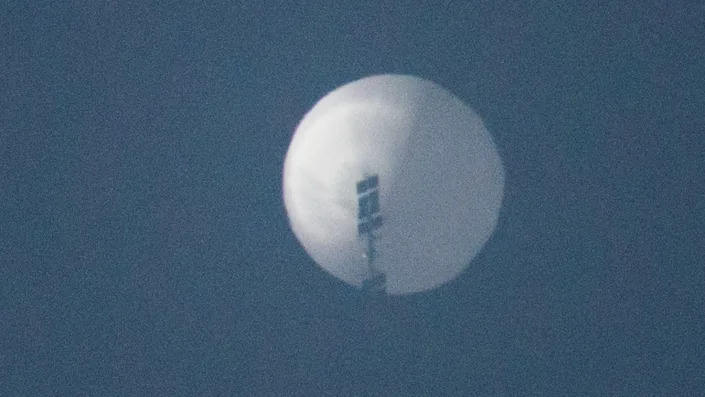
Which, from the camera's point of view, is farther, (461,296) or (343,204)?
(461,296)

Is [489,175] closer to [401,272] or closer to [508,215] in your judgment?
[508,215]

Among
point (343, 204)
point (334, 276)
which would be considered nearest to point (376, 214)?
point (343, 204)

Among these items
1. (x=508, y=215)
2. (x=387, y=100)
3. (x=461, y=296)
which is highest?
(x=387, y=100)

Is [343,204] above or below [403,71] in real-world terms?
below

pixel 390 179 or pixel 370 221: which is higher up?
pixel 390 179
